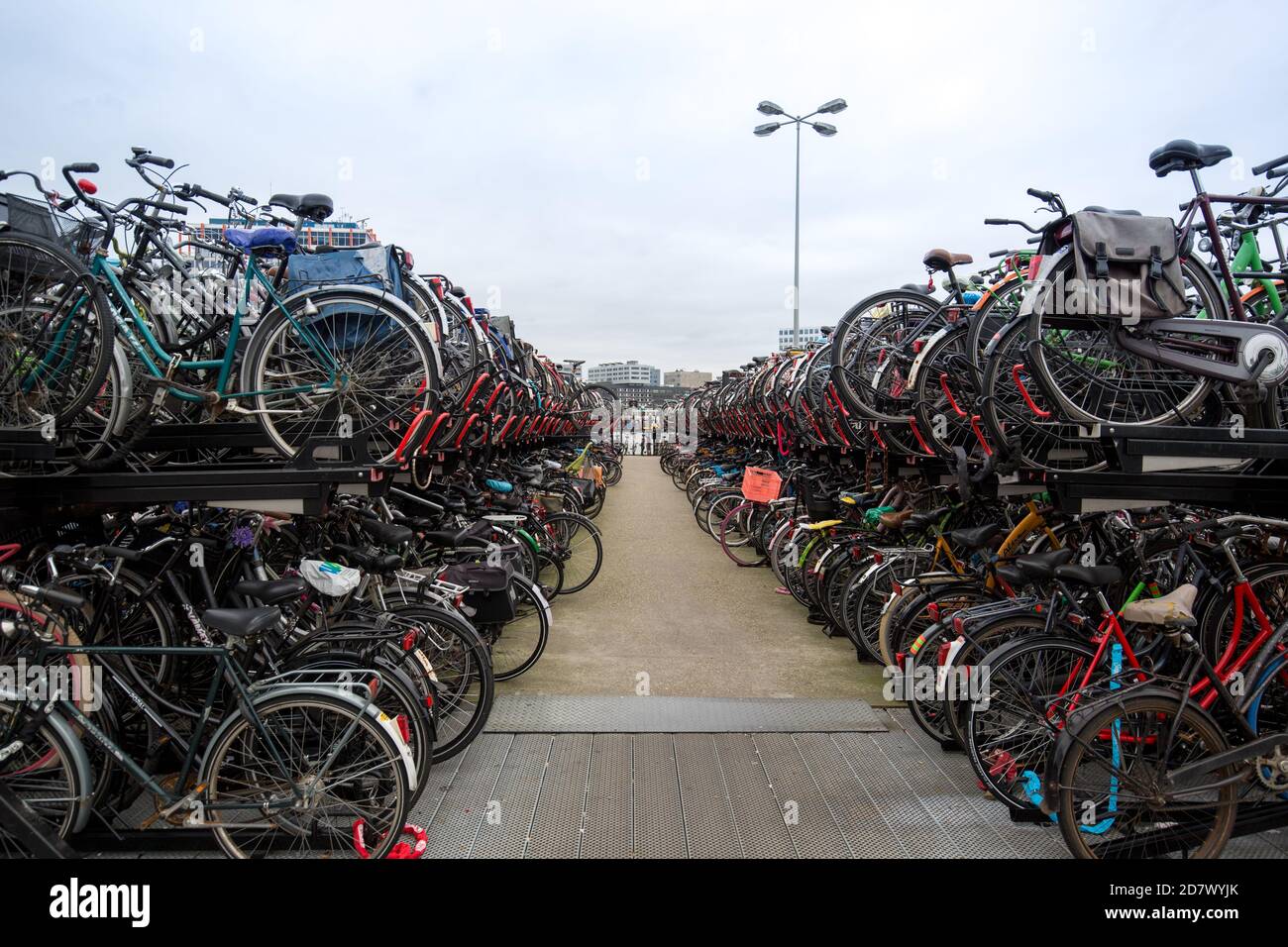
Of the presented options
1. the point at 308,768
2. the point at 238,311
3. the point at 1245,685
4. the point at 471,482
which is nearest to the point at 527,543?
the point at 471,482

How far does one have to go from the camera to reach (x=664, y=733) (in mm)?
4070

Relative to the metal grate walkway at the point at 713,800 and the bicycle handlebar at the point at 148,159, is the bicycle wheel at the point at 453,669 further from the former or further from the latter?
the bicycle handlebar at the point at 148,159

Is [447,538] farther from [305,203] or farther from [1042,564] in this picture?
[1042,564]

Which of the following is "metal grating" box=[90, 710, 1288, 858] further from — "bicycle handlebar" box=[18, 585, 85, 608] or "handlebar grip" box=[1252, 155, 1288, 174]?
"handlebar grip" box=[1252, 155, 1288, 174]

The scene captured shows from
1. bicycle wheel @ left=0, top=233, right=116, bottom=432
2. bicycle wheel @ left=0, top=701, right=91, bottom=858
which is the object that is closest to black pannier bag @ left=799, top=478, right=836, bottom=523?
bicycle wheel @ left=0, top=233, right=116, bottom=432

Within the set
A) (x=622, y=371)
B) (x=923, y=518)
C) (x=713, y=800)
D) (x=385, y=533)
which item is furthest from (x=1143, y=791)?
(x=622, y=371)

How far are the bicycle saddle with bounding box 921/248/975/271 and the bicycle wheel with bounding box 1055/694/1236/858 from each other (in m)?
3.52

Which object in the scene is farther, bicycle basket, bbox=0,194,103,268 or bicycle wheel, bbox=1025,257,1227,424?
bicycle basket, bbox=0,194,103,268

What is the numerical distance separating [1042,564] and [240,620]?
334 cm

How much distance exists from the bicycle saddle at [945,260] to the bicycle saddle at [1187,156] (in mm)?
1598

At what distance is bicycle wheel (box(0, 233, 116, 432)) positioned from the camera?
2.96 metres

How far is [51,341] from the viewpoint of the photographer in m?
3.05

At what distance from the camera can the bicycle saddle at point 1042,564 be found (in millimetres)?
3182
